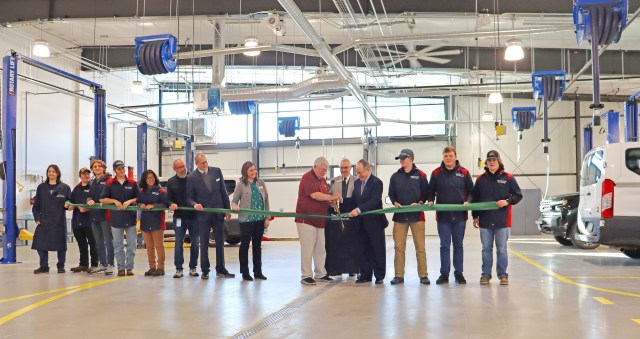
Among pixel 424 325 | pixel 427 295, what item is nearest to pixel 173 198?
pixel 427 295

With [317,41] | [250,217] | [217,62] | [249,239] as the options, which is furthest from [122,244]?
[217,62]

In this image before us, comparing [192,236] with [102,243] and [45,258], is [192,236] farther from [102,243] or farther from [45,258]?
[45,258]

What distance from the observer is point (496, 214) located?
784cm

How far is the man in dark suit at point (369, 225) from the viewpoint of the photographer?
8102 mm

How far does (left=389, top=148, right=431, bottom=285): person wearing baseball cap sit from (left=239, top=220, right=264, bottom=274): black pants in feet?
6.20

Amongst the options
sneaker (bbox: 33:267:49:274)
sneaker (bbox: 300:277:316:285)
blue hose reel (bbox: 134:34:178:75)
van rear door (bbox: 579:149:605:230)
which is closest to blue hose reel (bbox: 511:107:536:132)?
van rear door (bbox: 579:149:605:230)

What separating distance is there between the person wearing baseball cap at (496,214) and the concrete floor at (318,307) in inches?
11.6

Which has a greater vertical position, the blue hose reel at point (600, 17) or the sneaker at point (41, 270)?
the blue hose reel at point (600, 17)

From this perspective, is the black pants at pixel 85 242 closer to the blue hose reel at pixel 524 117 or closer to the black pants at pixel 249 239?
the black pants at pixel 249 239

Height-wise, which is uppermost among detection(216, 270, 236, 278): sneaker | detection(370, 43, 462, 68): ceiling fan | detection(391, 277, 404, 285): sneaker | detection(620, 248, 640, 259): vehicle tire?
detection(370, 43, 462, 68): ceiling fan

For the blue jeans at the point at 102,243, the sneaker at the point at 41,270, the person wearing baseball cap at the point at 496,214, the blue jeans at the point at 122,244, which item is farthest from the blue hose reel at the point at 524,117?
the sneaker at the point at 41,270

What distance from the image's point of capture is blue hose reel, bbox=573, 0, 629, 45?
7.31 meters

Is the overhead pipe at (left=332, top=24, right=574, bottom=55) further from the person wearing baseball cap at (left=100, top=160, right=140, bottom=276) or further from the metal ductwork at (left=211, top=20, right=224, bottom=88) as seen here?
the person wearing baseball cap at (left=100, top=160, right=140, bottom=276)

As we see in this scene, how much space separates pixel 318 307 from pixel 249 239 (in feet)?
8.88
